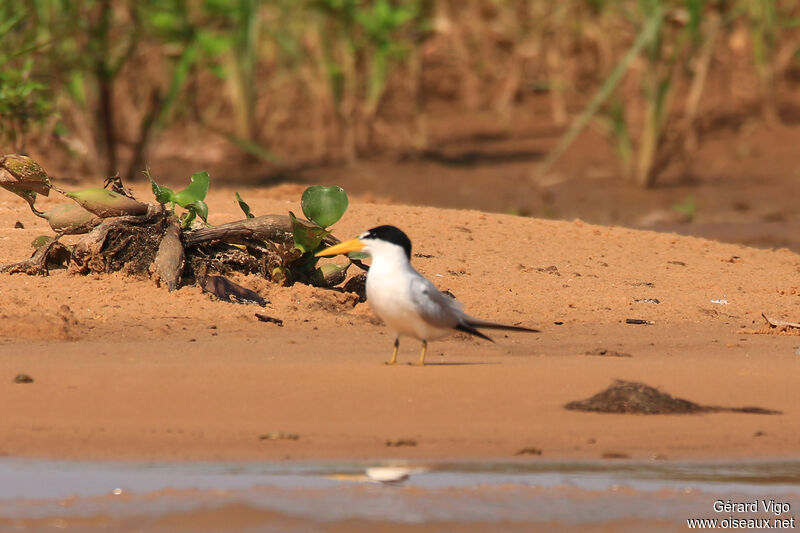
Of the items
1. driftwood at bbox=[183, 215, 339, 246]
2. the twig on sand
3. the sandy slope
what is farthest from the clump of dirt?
driftwood at bbox=[183, 215, 339, 246]

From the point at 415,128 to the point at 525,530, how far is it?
13675mm

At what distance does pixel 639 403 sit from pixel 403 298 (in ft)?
3.51

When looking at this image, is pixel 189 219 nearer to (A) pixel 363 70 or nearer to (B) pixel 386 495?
(B) pixel 386 495

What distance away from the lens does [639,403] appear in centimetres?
511

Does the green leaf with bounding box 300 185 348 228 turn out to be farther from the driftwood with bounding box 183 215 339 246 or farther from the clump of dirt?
the clump of dirt

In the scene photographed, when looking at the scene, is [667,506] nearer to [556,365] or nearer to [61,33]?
[556,365]

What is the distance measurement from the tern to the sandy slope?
194 millimetres

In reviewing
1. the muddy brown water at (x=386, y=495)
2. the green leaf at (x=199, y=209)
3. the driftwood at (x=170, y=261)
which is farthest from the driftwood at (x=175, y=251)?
the muddy brown water at (x=386, y=495)

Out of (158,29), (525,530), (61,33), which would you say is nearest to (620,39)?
(158,29)

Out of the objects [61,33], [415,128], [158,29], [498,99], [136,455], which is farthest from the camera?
[498,99]

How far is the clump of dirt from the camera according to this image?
5.10 metres

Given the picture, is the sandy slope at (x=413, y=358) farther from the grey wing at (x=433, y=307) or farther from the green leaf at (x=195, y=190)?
the green leaf at (x=195, y=190)

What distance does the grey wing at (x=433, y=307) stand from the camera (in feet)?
18.1

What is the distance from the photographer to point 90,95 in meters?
13.5
